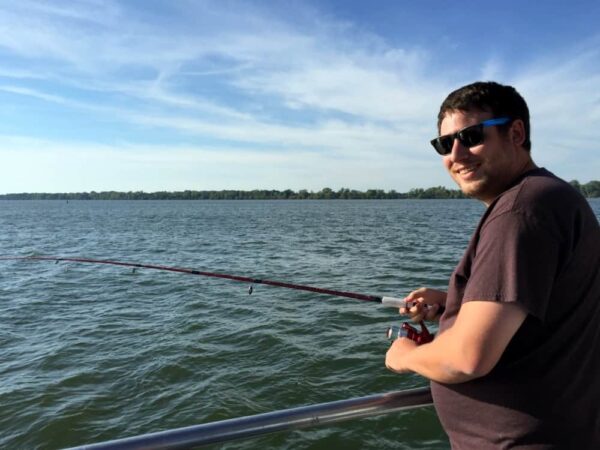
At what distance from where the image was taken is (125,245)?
34.2 m

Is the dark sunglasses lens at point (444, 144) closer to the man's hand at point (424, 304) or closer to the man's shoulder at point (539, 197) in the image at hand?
the man's shoulder at point (539, 197)

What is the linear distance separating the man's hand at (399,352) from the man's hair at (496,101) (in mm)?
1109

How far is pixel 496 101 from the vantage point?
2.18m

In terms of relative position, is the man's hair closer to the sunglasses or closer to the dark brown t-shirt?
the sunglasses

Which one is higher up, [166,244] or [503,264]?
[503,264]

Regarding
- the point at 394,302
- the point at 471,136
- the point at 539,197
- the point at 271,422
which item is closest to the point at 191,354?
the point at 394,302

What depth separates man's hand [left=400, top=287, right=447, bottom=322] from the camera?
10.3ft

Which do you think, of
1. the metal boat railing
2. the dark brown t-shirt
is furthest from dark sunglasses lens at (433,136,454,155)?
the metal boat railing

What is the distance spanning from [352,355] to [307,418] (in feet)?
26.5

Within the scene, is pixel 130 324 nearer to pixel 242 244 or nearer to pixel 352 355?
pixel 352 355

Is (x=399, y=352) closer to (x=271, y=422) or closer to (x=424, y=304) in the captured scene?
(x=271, y=422)

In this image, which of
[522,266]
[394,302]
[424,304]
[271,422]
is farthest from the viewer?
[394,302]

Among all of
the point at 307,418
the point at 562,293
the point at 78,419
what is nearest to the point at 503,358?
the point at 562,293

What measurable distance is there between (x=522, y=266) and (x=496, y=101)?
0.87 m
